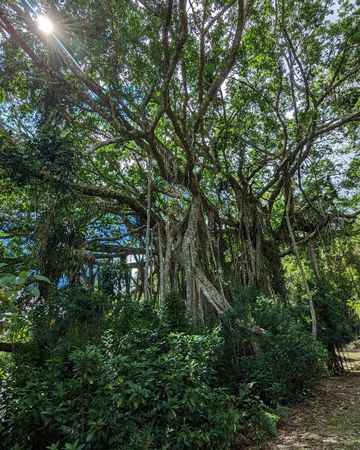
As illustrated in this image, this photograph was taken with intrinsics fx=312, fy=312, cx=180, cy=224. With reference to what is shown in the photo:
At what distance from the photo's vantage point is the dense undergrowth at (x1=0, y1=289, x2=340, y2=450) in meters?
1.94

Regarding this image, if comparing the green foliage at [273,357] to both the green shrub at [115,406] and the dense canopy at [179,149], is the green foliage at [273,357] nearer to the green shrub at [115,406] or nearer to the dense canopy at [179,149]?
the dense canopy at [179,149]

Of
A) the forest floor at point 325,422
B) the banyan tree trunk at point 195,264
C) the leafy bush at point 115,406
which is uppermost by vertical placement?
the banyan tree trunk at point 195,264

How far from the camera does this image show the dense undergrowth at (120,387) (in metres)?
1.94

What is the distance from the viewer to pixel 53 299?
11.1 feet

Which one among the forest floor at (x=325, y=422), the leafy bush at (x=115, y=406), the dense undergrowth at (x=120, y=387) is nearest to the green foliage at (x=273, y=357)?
the dense undergrowth at (x=120, y=387)

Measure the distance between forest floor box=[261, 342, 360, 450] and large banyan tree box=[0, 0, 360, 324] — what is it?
1590 mm

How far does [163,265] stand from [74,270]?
1349 millimetres

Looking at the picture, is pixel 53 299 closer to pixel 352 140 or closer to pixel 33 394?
pixel 33 394

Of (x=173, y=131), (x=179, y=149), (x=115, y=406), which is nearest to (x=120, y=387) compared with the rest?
(x=115, y=406)

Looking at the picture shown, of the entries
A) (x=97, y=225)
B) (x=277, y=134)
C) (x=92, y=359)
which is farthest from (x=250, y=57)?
(x=92, y=359)

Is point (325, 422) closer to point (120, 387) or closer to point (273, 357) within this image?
point (273, 357)

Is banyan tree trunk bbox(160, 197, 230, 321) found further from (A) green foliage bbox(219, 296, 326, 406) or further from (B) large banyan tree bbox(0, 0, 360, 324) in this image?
(A) green foliage bbox(219, 296, 326, 406)

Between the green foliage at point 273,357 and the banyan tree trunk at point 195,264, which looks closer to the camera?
the green foliage at point 273,357

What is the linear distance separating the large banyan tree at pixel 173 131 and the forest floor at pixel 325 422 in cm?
159
